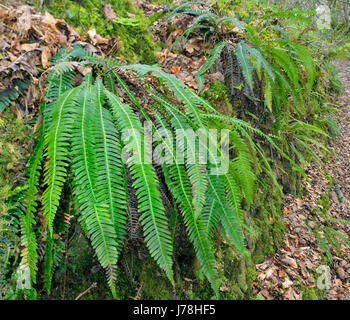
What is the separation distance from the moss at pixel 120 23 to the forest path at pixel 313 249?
7.06ft

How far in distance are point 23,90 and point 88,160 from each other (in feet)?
1.97

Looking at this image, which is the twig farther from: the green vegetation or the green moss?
the green moss

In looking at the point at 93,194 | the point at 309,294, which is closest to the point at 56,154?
the point at 93,194

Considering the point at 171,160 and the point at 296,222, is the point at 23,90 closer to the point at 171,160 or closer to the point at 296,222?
the point at 171,160

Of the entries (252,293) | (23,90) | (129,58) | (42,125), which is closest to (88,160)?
(42,125)

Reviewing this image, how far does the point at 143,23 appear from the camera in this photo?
2.32 metres

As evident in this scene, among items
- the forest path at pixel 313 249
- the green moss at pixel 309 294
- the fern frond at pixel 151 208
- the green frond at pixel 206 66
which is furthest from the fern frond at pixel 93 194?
the green moss at pixel 309 294

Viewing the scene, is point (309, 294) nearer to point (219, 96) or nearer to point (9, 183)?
point (219, 96)

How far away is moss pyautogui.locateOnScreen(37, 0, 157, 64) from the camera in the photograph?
1850 mm

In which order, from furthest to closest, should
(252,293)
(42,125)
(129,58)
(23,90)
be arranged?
(129,58) < (252,293) < (23,90) < (42,125)

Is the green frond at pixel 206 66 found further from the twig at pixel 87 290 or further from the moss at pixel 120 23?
the twig at pixel 87 290

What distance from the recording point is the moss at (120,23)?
185 centimetres

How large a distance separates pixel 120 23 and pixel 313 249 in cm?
290

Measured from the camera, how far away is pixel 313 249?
2.46 m
